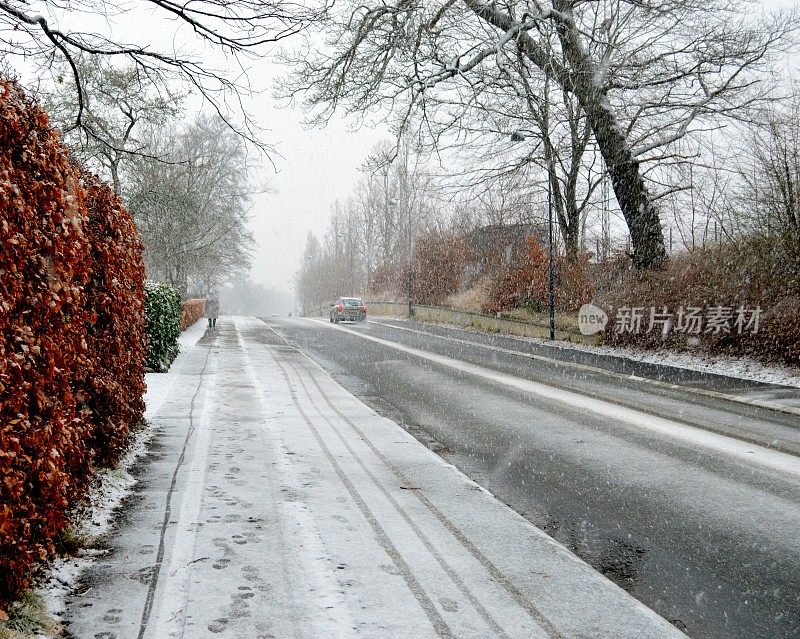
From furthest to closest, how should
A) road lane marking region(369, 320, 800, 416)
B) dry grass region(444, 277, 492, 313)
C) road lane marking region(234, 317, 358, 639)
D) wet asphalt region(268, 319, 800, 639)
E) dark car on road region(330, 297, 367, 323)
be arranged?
dark car on road region(330, 297, 367, 323) < dry grass region(444, 277, 492, 313) < road lane marking region(369, 320, 800, 416) < wet asphalt region(268, 319, 800, 639) < road lane marking region(234, 317, 358, 639)

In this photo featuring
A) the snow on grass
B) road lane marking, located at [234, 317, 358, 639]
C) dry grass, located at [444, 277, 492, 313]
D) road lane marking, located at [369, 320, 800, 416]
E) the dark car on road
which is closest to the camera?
road lane marking, located at [234, 317, 358, 639]

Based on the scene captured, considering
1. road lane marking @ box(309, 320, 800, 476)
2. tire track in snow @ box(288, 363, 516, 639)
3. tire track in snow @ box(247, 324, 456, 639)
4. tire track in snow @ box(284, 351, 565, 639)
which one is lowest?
road lane marking @ box(309, 320, 800, 476)

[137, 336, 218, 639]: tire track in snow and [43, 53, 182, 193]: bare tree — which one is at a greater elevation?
[43, 53, 182, 193]: bare tree

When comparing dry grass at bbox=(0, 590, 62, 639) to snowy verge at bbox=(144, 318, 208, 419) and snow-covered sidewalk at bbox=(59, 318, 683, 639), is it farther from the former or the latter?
snowy verge at bbox=(144, 318, 208, 419)

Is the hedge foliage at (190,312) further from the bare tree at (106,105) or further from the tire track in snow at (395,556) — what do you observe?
the tire track in snow at (395,556)

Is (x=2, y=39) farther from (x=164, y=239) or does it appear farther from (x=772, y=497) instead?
(x=164, y=239)

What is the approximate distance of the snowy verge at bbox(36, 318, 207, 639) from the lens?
11.4 feet

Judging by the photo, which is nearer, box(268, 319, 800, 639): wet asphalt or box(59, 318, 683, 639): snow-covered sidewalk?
box(59, 318, 683, 639): snow-covered sidewalk

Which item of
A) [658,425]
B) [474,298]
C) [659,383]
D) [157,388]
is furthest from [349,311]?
[658,425]

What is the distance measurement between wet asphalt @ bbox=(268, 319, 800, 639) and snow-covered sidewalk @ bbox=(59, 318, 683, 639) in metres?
0.47

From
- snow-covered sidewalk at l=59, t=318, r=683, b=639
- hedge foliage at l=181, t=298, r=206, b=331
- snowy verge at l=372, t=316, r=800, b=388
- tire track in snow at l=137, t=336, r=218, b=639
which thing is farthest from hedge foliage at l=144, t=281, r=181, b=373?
hedge foliage at l=181, t=298, r=206, b=331

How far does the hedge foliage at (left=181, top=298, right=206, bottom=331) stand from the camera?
1039 inches

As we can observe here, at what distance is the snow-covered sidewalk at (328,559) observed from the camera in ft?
10.7

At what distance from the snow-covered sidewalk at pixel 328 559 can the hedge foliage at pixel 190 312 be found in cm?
2028
